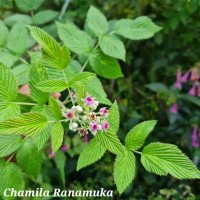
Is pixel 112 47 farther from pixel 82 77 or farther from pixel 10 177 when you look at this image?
pixel 10 177

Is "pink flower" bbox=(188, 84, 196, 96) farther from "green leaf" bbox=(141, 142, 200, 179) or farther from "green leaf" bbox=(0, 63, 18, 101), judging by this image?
"green leaf" bbox=(0, 63, 18, 101)

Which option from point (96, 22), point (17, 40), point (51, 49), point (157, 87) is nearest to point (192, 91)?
point (157, 87)

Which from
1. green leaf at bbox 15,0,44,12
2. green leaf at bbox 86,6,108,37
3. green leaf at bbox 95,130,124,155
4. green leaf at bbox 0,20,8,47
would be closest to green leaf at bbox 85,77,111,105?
green leaf at bbox 95,130,124,155

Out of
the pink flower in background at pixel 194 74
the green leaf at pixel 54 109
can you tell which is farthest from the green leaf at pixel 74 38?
the pink flower in background at pixel 194 74

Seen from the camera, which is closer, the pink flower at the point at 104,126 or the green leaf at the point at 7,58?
the pink flower at the point at 104,126

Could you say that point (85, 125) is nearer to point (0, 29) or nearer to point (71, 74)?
point (71, 74)

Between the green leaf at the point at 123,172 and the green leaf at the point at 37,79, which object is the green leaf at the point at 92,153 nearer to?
the green leaf at the point at 123,172
